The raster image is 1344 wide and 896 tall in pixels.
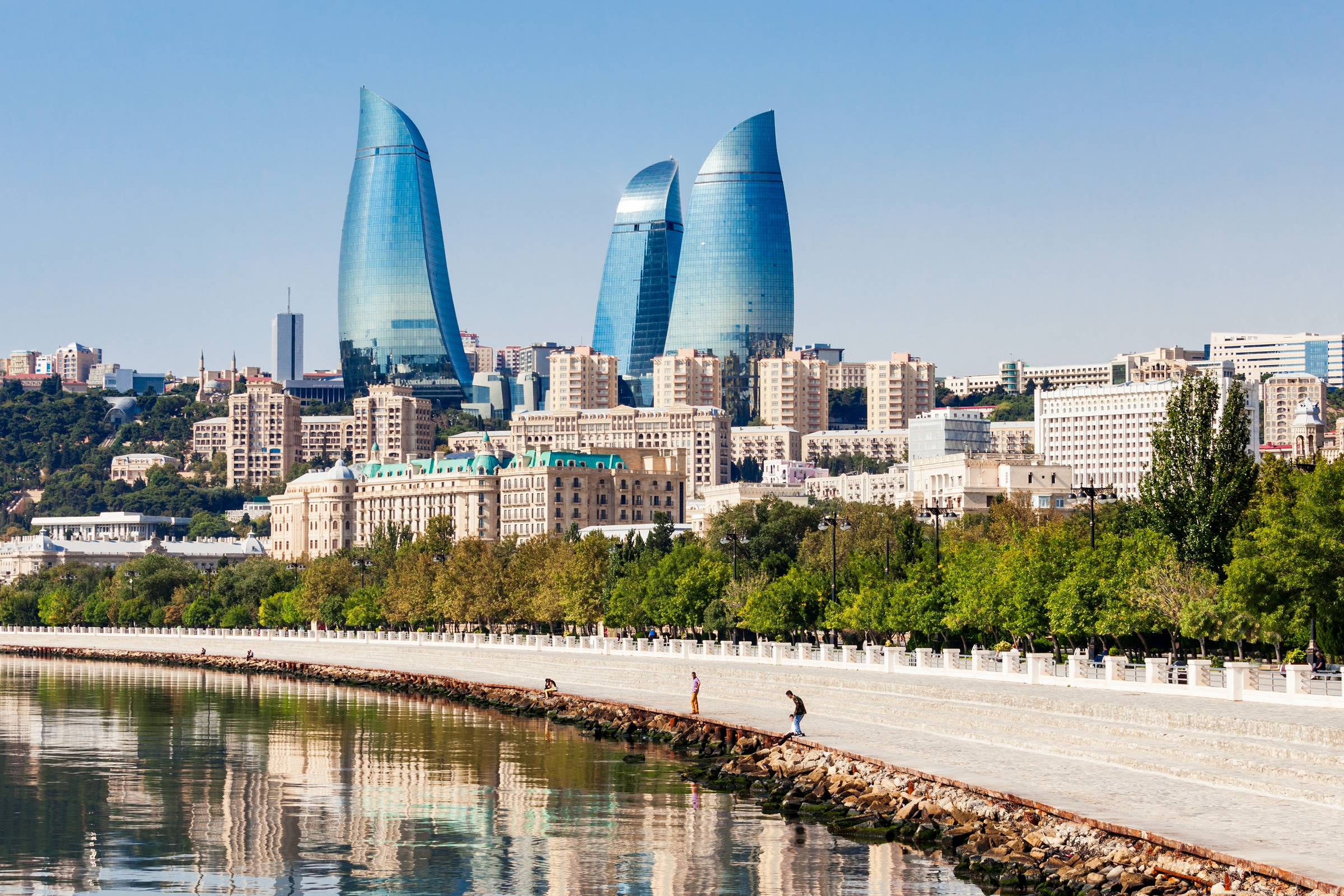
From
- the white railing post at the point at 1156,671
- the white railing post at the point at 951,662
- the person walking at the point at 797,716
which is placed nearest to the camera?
the person walking at the point at 797,716

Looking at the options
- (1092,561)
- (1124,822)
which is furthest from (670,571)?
(1124,822)

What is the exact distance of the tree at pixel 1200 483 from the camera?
202ft

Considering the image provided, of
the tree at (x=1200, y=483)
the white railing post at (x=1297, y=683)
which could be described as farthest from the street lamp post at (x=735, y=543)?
the white railing post at (x=1297, y=683)

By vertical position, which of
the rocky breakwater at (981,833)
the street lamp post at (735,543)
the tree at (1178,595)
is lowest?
the rocky breakwater at (981,833)

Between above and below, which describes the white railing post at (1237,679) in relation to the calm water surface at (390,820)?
above

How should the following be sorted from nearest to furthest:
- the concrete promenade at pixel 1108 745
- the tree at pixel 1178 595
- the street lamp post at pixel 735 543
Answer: the concrete promenade at pixel 1108 745
the tree at pixel 1178 595
the street lamp post at pixel 735 543

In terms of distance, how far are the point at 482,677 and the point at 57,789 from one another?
40.2 metres

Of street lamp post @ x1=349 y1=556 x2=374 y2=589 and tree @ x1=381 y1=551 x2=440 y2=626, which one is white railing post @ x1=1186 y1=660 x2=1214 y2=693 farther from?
street lamp post @ x1=349 y1=556 x2=374 y2=589

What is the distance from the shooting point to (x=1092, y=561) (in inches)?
2704

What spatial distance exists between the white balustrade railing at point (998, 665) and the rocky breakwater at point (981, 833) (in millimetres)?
9969

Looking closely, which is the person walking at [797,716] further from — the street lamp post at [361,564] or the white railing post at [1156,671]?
the street lamp post at [361,564]

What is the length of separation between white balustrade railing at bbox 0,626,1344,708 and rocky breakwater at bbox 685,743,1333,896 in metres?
9.97

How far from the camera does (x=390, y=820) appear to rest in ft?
132

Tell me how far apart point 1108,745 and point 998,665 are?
19.9 m
